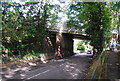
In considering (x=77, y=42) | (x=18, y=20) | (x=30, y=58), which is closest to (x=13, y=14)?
(x=18, y=20)

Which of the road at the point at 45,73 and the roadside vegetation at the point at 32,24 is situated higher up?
the roadside vegetation at the point at 32,24

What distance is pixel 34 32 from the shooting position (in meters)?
19.4

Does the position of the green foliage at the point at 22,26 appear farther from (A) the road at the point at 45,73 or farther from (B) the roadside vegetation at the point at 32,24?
(A) the road at the point at 45,73

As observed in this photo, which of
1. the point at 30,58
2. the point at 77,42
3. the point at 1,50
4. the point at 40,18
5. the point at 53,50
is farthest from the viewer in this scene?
the point at 77,42

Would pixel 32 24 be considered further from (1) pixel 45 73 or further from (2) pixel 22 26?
(1) pixel 45 73

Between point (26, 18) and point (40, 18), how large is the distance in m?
2.51

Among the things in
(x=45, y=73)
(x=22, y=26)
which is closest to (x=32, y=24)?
(x=22, y=26)

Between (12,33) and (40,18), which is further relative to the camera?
(40,18)

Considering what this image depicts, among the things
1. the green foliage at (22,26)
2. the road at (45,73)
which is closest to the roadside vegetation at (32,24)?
the green foliage at (22,26)

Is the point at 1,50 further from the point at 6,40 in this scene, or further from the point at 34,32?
the point at 34,32

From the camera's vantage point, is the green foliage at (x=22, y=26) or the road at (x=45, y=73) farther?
the green foliage at (x=22, y=26)

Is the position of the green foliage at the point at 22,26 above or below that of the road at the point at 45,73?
above

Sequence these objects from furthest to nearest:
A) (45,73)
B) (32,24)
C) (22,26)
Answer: (32,24)
(22,26)
(45,73)

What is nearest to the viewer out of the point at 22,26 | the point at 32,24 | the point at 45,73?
the point at 45,73
